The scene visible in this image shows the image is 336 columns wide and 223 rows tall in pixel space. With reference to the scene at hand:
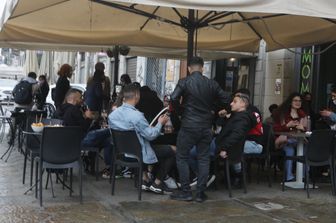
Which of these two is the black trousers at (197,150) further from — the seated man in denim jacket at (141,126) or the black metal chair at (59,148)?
the black metal chair at (59,148)

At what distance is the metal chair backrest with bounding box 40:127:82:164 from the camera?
5.77 metres

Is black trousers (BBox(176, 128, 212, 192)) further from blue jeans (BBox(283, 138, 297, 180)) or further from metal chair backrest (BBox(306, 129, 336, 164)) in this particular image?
→ blue jeans (BBox(283, 138, 297, 180))

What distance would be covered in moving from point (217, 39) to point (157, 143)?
3986 millimetres

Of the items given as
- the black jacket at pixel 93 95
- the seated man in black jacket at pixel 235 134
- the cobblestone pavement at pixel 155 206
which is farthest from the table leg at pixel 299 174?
the black jacket at pixel 93 95

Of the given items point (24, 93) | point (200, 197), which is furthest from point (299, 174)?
point (24, 93)

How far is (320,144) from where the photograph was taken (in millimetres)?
6766

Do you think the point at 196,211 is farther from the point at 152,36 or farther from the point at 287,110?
the point at 152,36

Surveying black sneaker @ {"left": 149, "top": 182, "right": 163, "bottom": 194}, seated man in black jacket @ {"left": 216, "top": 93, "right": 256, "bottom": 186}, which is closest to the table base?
seated man in black jacket @ {"left": 216, "top": 93, "right": 256, "bottom": 186}

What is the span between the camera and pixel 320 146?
6777 mm

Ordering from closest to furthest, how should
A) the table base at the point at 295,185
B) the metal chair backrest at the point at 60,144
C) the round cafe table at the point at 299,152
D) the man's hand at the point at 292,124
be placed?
1. the metal chair backrest at the point at 60,144
2. the round cafe table at the point at 299,152
3. the table base at the point at 295,185
4. the man's hand at the point at 292,124

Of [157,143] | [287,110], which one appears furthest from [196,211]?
[287,110]

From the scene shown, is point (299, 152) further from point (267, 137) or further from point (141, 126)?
point (141, 126)

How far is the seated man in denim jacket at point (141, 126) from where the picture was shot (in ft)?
20.6

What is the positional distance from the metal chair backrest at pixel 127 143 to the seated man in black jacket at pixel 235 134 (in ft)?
3.54
